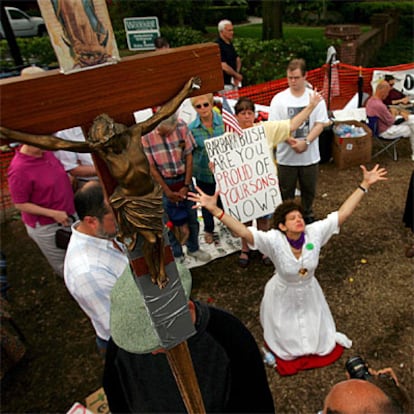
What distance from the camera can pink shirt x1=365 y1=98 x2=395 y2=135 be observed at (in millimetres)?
6316

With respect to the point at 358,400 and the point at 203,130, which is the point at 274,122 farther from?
the point at 358,400

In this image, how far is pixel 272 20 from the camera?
12578 millimetres

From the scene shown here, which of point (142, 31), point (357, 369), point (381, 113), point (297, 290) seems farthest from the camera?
point (381, 113)

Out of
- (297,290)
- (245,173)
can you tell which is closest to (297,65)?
(245,173)

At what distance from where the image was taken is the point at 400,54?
13969mm

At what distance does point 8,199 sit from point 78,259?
5200mm

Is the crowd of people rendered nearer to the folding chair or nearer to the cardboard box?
the cardboard box

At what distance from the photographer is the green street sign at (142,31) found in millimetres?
5637

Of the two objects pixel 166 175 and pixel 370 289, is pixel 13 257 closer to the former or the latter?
pixel 166 175

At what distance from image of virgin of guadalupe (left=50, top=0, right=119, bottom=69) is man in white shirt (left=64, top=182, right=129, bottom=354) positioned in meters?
1.32

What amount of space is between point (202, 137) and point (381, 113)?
4.01m

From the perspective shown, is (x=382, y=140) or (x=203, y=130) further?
(x=382, y=140)

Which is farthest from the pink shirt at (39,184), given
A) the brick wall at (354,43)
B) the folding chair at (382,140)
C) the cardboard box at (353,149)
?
the brick wall at (354,43)

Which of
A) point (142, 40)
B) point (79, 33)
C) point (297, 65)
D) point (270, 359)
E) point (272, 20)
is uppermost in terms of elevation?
point (79, 33)
